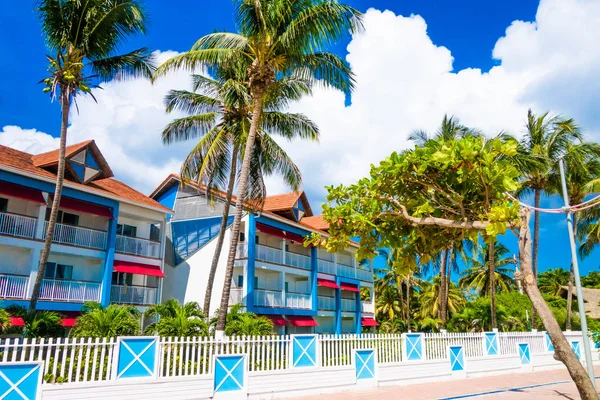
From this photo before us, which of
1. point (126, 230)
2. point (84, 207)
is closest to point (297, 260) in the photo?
point (126, 230)

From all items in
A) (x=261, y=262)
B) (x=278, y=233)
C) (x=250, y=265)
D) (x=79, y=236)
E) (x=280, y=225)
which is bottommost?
(x=250, y=265)

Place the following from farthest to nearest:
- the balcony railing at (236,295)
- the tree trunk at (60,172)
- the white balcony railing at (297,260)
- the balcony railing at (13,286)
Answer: the white balcony railing at (297,260)
the balcony railing at (236,295)
the balcony railing at (13,286)
the tree trunk at (60,172)

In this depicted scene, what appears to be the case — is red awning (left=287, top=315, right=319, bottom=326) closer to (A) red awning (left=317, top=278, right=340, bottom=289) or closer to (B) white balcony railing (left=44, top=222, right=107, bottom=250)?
(A) red awning (left=317, top=278, right=340, bottom=289)

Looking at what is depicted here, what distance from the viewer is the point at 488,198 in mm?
9234

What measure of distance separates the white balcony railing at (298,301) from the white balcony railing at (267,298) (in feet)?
2.07

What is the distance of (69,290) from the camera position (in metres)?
19.3

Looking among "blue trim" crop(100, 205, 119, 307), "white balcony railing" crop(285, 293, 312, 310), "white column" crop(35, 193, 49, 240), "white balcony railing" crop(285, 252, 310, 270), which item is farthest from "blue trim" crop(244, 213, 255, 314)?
"white column" crop(35, 193, 49, 240)

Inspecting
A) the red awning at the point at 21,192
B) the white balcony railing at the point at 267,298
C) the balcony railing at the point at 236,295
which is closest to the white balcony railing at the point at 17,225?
the red awning at the point at 21,192

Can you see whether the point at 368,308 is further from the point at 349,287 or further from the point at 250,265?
the point at 250,265

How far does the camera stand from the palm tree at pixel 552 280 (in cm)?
5188

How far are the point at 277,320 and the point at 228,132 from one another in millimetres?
10625

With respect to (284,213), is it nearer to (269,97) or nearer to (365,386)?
(269,97)

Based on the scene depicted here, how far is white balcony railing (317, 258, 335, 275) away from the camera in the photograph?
3089 cm

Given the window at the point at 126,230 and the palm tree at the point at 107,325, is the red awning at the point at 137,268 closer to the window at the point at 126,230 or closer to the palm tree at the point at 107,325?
the window at the point at 126,230
